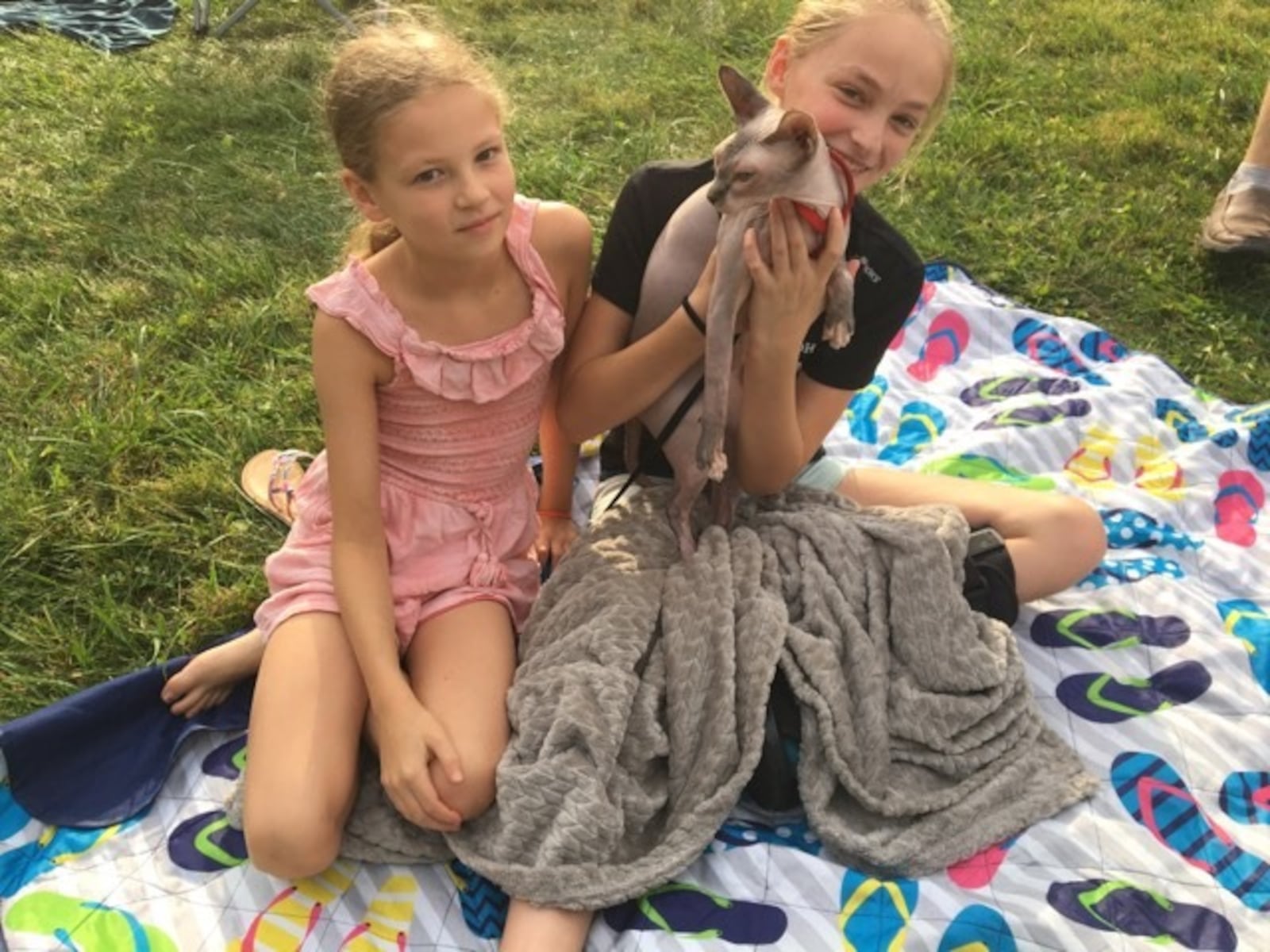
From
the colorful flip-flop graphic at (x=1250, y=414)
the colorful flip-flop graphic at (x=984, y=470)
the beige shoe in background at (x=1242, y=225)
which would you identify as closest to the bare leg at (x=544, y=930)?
the colorful flip-flop graphic at (x=984, y=470)

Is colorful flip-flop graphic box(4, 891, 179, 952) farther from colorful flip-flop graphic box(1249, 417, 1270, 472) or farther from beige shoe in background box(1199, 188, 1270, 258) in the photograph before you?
beige shoe in background box(1199, 188, 1270, 258)

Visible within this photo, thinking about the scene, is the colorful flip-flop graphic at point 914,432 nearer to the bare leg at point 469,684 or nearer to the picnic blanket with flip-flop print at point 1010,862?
the picnic blanket with flip-flop print at point 1010,862

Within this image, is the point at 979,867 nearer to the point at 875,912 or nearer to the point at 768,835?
the point at 875,912

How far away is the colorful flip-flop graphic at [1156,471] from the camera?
102 inches

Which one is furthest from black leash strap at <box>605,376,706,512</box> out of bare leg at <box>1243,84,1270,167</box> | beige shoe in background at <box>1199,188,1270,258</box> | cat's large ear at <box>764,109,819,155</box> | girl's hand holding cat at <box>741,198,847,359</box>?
bare leg at <box>1243,84,1270,167</box>

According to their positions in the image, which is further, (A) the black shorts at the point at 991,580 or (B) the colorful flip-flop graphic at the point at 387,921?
(A) the black shorts at the point at 991,580

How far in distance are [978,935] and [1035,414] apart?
1.46 meters

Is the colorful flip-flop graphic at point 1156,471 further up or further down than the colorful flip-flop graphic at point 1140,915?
further up

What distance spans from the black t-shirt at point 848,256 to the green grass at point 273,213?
40.7 inches

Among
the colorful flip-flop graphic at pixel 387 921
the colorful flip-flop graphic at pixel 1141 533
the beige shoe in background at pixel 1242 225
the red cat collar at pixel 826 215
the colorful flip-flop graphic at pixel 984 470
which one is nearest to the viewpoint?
the red cat collar at pixel 826 215

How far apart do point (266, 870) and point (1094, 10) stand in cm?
495

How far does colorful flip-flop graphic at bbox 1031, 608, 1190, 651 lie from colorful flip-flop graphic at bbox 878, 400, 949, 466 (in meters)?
0.58

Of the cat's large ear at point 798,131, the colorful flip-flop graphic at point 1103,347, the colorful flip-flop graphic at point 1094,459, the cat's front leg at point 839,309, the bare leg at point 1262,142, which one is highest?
the cat's large ear at point 798,131

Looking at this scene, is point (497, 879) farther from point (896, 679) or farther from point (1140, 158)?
point (1140, 158)
